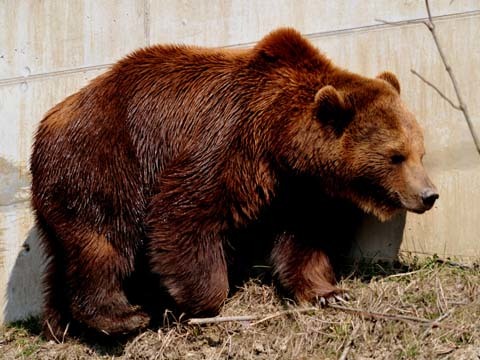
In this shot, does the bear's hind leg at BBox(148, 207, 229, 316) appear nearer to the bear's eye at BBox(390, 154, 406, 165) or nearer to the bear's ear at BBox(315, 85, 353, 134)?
the bear's ear at BBox(315, 85, 353, 134)

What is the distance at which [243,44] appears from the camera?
8695mm

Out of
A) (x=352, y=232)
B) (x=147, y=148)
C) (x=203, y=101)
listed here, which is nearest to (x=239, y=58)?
(x=203, y=101)

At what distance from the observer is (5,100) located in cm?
945

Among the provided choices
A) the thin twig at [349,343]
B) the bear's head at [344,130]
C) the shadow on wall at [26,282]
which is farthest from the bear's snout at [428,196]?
the shadow on wall at [26,282]

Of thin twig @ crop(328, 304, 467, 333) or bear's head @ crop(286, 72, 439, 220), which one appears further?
bear's head @ crop(286, 72, 439, 220)

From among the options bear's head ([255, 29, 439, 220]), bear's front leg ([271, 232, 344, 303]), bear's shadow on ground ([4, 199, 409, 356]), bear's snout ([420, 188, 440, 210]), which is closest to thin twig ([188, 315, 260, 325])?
bear's front leg ([271, 232, 344, 303])

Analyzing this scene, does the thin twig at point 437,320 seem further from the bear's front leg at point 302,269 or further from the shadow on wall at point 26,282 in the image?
the shadow on wall at point 26,282

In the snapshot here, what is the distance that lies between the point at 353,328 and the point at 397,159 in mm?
1296

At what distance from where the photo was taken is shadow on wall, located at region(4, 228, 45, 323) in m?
9.05

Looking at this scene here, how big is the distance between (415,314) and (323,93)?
175 centimetres

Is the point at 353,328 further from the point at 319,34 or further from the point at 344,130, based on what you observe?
the point at 319,34

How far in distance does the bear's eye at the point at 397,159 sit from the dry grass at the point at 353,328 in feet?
2.89

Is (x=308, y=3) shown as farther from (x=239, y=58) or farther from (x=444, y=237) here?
(x=444, y=237)

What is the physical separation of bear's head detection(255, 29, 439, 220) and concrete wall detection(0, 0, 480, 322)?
0.55 m
